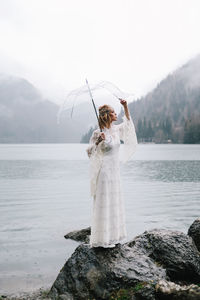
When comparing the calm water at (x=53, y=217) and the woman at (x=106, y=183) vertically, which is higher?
the woman at (x=106, y=183)

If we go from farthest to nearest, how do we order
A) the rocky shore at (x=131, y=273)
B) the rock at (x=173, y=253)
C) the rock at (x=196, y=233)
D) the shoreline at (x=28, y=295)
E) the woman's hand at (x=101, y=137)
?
1. the rock at (x=196, y=233)
2. the rock at (x=173, y=253)
3. the shoreline at (x=28, y=295)
4. the woman's hand at (x=101, y=137)
5. the rocky shore at (x=131, y=273)

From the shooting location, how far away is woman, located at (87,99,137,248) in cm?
684

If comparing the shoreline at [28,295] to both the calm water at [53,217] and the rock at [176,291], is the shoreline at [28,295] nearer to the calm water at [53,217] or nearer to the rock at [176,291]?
the calm water at [53,217]

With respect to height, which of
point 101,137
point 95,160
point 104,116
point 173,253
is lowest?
point 173,253

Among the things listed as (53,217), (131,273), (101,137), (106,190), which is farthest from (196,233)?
(53,217)

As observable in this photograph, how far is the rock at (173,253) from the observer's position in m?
7.83

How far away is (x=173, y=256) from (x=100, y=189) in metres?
2.77

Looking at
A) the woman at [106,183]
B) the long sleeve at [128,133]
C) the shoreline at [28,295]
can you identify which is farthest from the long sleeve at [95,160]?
the shoreline at [28,295]

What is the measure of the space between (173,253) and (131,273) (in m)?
1.63

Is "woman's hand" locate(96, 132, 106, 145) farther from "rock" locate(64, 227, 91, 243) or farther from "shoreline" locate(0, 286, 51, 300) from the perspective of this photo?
"rock" locate(64, 227, 91, 243)

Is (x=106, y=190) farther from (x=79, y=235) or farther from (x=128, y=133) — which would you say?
(x=79, y=235)

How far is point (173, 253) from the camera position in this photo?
26.2ft

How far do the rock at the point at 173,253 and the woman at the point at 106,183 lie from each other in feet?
5.45

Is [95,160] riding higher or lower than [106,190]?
higher
